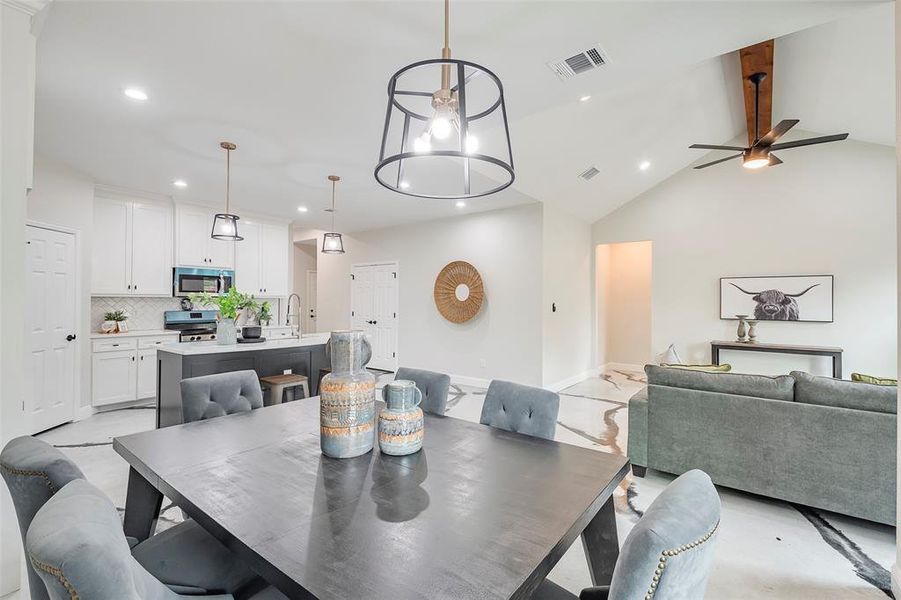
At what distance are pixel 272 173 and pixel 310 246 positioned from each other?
18.1 feet

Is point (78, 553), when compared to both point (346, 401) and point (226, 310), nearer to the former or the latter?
point (346, 401)

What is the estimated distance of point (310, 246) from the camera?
975 cm

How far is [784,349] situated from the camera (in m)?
5.52

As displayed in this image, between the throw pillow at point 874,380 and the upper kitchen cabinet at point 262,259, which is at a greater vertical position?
the upper kitchen cabinet at point 262,259

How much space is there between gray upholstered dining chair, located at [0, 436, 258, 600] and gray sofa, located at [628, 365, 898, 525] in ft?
8.99

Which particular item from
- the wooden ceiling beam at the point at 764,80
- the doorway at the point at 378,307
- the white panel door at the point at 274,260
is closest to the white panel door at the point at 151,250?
the white panel door at the point at 274,260

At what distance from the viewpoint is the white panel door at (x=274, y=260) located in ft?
20.9

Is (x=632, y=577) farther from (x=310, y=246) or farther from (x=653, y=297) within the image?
(x=310, y=246)

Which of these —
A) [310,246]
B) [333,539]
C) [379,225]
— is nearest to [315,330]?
[310,246]

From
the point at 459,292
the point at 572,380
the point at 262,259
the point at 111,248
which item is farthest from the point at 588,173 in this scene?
the point at 111,248

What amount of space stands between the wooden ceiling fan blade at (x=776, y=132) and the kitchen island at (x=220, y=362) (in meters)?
4.69

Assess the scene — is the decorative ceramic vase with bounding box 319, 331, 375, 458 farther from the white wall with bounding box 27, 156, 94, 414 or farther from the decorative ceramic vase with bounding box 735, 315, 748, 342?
the decorative ceramic vase with bounding box 735, 315, 748, 342

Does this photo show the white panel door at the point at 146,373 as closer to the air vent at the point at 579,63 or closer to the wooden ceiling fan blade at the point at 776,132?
the air vent at the point at 579,63

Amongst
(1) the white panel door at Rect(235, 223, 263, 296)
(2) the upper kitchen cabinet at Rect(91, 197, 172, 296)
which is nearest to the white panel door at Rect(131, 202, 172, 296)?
(2) the upper kitchen cabinet at Rect(91, 197, 172, 296)
